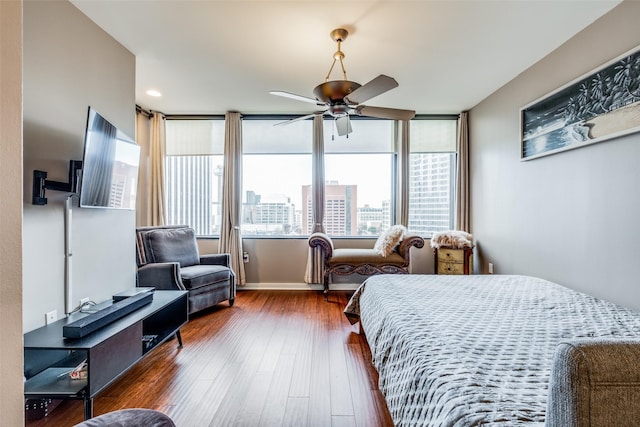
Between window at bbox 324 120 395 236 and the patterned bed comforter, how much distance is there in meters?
2.23

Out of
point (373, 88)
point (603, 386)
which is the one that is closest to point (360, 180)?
point (373, 88)

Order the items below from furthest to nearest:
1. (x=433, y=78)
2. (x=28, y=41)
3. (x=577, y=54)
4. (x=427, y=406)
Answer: (x=433, y=78)
(x=577, y=54)
(x=28, y=41)
(x=427, y=406)

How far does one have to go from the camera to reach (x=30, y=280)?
181cm

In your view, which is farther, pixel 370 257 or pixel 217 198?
pixel 217 198

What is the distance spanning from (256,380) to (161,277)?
1.59 metres

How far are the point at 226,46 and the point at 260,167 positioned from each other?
2139mm

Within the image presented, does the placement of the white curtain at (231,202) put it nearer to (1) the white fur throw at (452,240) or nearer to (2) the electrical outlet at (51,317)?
(2) the electrical outlet at (51,317)

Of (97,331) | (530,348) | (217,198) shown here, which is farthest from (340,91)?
(217,198)

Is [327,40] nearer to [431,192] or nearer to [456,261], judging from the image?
[431,192]

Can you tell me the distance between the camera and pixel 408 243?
3.91 m

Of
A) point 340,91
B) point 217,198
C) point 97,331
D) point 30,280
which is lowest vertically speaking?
point 97,331

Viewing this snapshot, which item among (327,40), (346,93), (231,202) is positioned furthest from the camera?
(231,202)

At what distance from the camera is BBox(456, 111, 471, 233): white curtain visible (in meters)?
4.43

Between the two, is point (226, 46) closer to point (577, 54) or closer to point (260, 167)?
point (260, 167)
